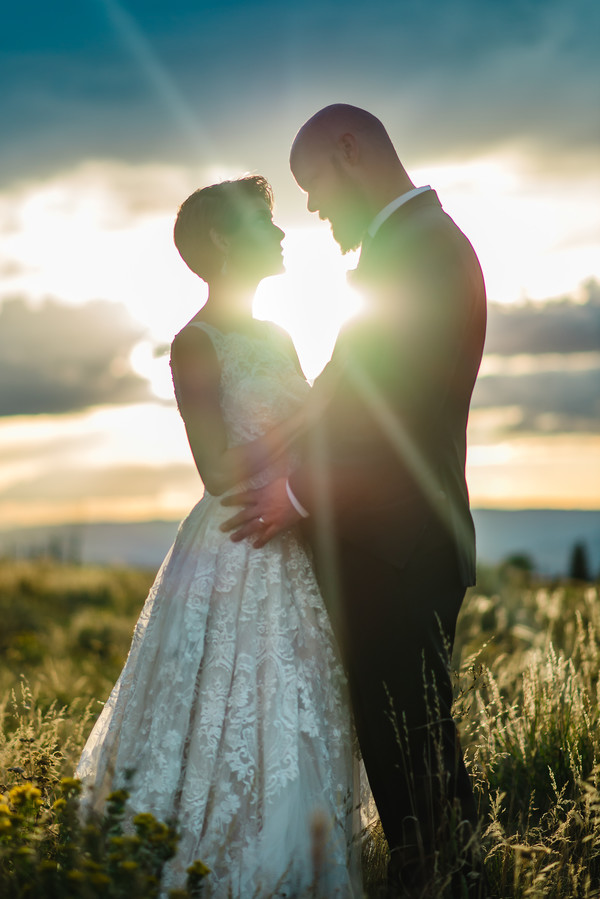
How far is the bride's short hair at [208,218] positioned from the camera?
3568 millimetres

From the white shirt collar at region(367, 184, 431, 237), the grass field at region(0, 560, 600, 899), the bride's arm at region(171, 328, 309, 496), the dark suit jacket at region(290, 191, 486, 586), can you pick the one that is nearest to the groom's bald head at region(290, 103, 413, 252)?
the white shirt collar at region(367, 184, 431, 237)

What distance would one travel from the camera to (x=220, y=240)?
360 centimetres

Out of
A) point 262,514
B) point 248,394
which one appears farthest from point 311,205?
point 262,514

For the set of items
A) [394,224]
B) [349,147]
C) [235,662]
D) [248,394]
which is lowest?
[235,662]

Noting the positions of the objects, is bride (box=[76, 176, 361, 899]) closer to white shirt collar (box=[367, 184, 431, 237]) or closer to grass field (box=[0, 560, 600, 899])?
grass field (box=[0, 560, 600, 899])

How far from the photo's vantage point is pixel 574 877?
284 centimetres

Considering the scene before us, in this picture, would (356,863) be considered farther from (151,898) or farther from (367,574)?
(367,574)

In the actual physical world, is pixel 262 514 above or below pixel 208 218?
below

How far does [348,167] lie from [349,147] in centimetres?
8

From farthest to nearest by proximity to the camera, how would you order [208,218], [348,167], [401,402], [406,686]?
1. [208,218]
2. [348,167]
3. [406,686]
4. [401,402]

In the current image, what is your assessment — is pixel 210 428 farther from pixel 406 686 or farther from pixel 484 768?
pixel 484 768

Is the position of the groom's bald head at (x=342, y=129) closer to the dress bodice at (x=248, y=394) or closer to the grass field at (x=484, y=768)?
the dress bodice at (x=248, y=394)

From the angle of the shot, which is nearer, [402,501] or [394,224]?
[402,501]

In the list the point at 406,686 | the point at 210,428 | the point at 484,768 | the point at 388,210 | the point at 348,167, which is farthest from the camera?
the point at 484,768
